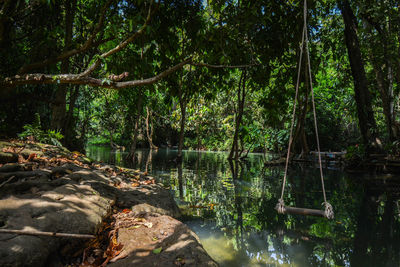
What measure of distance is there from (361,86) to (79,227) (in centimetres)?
1110

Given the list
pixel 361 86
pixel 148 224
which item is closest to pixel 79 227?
pixel 148 224

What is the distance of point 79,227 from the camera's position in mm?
2047

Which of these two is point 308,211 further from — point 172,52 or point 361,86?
point 361,86

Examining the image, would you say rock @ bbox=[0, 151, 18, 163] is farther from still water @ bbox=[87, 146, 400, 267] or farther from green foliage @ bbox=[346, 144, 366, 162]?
green foliage @ bbox=[346, 144, 366, 162]

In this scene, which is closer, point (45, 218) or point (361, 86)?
point (45, 218)

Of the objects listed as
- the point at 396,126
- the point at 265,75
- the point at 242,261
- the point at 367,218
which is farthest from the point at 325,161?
the point at 242,261

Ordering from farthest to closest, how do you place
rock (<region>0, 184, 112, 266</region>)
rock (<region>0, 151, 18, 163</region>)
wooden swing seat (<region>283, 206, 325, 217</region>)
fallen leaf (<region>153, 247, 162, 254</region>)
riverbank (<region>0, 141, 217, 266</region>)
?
1. rock (<region>0, 151, 18, 163</region>)
2. wooden swing seat (<region>283, 206, 325, 217</region>)
3. fallen leaf (<region>153, 247, 162, 254</region>)
4. riverbank (<region>0, 141, 217, 266</region>)
5. rock (<region>0, 184, 112, 266</region>)

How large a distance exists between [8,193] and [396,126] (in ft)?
44.3

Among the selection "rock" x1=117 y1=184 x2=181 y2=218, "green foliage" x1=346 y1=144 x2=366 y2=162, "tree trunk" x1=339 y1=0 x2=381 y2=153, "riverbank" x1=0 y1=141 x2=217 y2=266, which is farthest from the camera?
"green foliage" x1=346 y1=144 x2=366 y2=162

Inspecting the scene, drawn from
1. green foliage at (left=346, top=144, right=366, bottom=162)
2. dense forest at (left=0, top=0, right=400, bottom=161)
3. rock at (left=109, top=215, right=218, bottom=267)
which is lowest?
rock at (left=109, top=215, right=218, bottom=267)

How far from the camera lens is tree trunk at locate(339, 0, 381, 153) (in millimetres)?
9211

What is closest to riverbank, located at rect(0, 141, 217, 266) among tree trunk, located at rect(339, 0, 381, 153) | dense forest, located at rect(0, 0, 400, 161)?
dense forest, located at rect(0, 0, 400, 161)

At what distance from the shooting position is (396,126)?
33.7 feet

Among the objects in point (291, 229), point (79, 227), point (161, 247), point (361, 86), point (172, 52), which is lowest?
point (291, 229)
